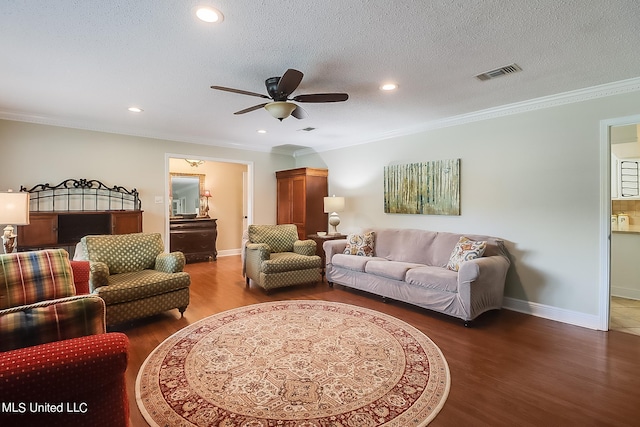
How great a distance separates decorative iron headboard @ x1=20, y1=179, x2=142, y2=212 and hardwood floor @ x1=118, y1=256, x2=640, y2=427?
87.8 inches

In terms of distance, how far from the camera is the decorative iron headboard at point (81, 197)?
436 cm

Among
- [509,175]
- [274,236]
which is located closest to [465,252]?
[509,175]

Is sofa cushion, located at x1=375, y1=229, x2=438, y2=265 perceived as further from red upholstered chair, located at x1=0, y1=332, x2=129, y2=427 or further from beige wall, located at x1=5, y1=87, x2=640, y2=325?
red upholstered chair, located at x1=0, y1=332, x2=129, y2=427

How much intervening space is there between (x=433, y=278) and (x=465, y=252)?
483 mm

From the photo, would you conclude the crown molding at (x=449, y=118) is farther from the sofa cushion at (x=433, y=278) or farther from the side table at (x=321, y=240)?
the sofa cushion at (x=433, y=278)

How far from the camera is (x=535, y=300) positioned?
3.56m

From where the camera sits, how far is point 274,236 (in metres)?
4.98

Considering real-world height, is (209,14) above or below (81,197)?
above

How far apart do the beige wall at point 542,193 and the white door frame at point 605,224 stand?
0.03m

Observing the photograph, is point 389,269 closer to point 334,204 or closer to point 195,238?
point 334,204

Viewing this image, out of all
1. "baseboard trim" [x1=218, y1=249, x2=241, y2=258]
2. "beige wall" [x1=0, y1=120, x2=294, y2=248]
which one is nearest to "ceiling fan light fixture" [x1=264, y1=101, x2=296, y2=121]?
"beige wall" [x1=0, y1=120, x2=294, y2=248]

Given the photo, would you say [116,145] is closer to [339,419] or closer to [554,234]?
[339,419]

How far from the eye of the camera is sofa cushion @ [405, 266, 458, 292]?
3.29m

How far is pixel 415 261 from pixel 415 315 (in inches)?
36.5
